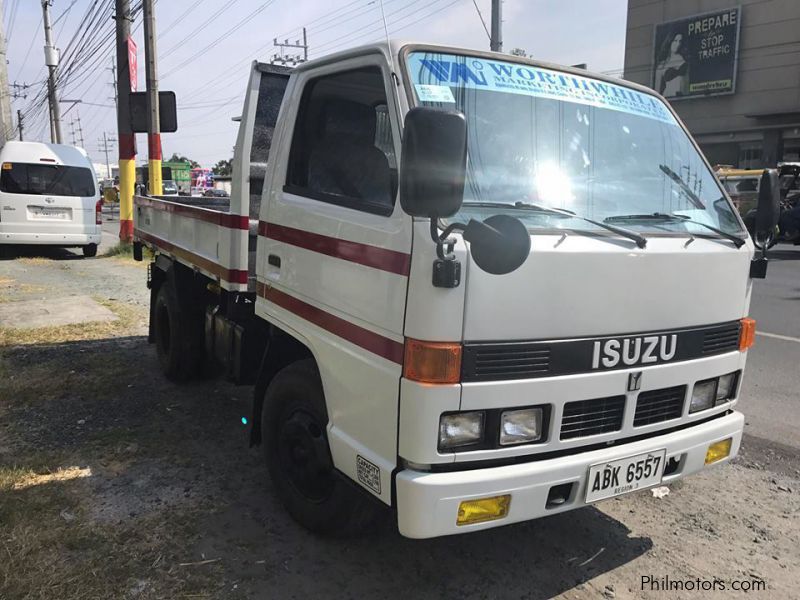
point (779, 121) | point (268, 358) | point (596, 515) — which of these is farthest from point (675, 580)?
point (779, 121)

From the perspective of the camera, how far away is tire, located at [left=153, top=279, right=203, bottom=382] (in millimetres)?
5207

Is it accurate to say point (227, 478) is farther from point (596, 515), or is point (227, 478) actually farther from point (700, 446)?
point (700, 446)

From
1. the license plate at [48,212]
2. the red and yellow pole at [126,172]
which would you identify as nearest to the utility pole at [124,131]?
the red and yellow pole at [126,172]

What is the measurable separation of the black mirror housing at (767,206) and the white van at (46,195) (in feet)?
43.5

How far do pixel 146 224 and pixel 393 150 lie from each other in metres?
4.52

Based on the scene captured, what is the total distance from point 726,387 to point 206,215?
3252 millimetres

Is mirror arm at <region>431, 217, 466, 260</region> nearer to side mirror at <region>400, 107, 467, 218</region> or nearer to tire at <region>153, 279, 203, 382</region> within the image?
side mirror at <region>400, 107, 467, 218</region>

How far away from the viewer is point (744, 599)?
278 cm

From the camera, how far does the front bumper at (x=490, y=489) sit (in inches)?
89.7

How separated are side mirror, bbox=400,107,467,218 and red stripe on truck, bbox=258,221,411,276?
286 millimetres

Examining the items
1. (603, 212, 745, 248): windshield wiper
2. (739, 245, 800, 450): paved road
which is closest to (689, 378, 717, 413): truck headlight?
(603, 212, 745, 248): windshield wiper

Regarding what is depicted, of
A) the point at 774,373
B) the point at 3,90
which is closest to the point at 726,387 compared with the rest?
the point at 774,373

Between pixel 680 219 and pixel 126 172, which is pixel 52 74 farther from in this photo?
pixel 680 219

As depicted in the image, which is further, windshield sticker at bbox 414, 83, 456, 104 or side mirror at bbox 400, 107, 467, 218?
windshield sticker at bbox 414, 83, 456, 104
